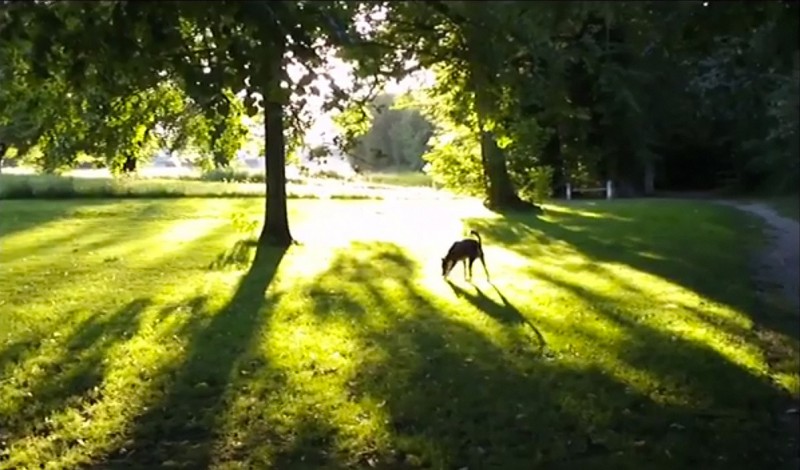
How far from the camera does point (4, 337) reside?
11.3 metres

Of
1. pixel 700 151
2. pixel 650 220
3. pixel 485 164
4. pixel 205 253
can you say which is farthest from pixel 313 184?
pixel 205 253

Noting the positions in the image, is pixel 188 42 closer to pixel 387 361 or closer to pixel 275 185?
pixel 387 361

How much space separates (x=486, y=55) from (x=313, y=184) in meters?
36.3

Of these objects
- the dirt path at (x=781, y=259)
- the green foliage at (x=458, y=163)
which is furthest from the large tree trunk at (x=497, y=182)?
the dirt path at (x=781, y=259)

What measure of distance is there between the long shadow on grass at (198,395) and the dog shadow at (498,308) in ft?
8.91

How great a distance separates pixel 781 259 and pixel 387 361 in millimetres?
10542

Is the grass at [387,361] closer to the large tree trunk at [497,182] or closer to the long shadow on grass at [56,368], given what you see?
the long shadow on grass at [56,368]

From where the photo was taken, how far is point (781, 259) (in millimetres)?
17906

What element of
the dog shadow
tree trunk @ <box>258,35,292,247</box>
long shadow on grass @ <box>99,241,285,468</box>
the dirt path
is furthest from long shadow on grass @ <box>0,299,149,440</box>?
the dirt path

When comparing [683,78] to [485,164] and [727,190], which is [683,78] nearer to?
[727,190]

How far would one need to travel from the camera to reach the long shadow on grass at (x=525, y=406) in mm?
7348

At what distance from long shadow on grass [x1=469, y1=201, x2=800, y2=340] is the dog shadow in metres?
2.76

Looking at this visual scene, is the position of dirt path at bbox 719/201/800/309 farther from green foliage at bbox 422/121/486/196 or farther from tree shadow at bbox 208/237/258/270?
green foliage at bbox 422/121/486/196

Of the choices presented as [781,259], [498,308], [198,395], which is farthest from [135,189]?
[198,395]
